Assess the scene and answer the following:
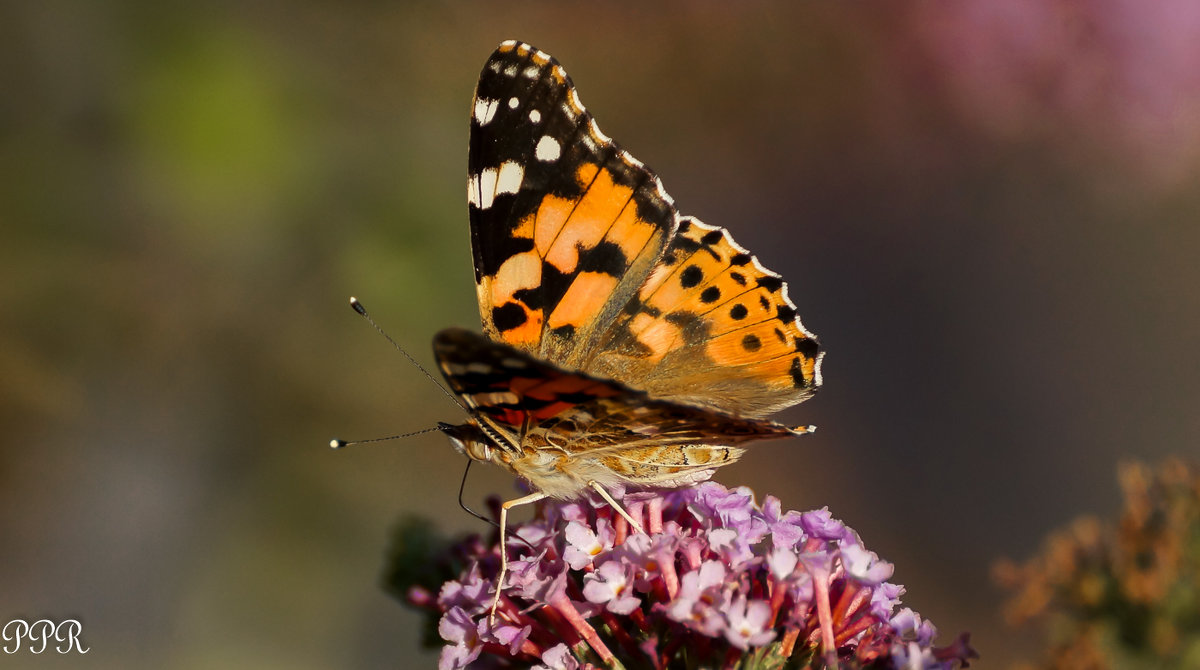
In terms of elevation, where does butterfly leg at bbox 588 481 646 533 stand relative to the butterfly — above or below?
below

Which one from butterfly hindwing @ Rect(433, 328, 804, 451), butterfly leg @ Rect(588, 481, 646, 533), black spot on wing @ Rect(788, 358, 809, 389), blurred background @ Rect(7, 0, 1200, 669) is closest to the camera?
butterfly hindwing @ Rect(433, 328, 804, 451)

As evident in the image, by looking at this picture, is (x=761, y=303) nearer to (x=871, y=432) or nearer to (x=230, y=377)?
(x=230, y=377)

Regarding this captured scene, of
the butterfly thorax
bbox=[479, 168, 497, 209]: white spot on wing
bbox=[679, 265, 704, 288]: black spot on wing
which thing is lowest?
the butterfly thorax

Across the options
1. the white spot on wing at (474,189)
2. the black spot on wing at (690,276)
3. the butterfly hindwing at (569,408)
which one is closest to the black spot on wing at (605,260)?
the black spot on wing at (690,276)

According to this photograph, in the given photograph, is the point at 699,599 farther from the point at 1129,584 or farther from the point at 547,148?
the point at 1129,584

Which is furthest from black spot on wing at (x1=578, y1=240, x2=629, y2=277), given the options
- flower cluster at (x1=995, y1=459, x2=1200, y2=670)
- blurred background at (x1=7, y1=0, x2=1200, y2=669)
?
blurred background at (x1=7, y1=0, x2=1200, y2=669)

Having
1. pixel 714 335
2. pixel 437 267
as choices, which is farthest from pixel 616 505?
pixel 437 267

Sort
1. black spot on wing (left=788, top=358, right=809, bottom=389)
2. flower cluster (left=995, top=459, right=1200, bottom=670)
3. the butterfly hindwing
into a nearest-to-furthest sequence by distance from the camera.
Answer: the butterfly hindwing < black spot on wing (left=788, top=358, right=809, bottom=389) < flower cluster (left=995, top=459, right=1200, bottom=670)

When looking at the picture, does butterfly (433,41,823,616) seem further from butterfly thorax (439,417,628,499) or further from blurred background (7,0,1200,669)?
blurred background (7,0,1200,669)
